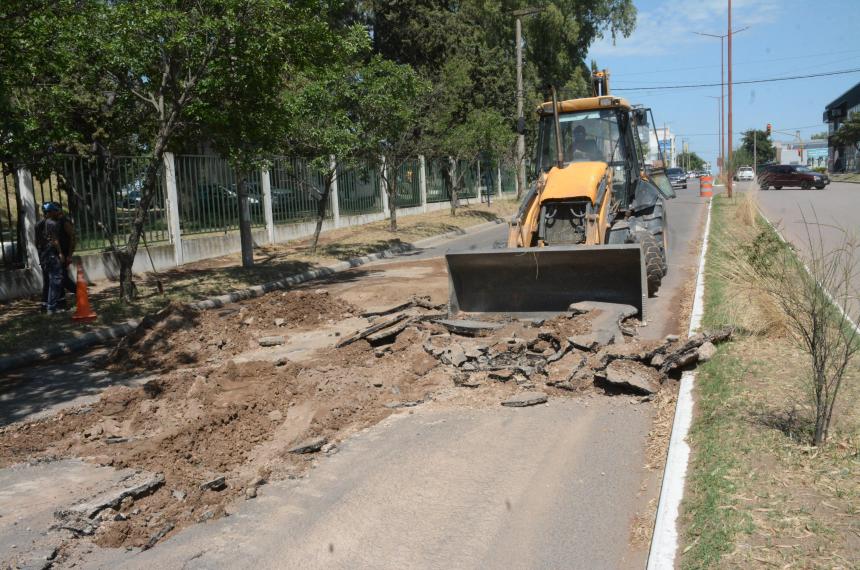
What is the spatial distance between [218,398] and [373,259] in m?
13.3

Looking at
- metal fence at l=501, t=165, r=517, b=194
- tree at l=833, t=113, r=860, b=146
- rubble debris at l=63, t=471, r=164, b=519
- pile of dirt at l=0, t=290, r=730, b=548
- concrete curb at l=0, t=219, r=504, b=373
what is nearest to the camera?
rubble debris at l=63, t=471, r=164, b=519

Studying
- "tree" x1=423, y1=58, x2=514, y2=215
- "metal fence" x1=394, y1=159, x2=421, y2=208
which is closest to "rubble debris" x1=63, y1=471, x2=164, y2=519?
"tree" x1=423, y1=58, x2=514, y2=215

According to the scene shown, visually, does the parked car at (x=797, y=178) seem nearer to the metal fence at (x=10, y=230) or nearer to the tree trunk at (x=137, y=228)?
the tree trunk at (x=137, y=228)

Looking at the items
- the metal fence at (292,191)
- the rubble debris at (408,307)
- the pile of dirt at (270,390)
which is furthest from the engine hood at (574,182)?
the metal fence at (292,191)

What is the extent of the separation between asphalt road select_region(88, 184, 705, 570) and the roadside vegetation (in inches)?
16.8

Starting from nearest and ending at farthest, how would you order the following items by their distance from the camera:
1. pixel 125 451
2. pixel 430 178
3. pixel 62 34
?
1. pixel 125 451
2. pixel 62 34
3. pixel 430 178

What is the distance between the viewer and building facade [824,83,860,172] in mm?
82312

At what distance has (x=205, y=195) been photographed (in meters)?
19.7

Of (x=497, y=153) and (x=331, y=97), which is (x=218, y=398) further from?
(x=497, y=153)

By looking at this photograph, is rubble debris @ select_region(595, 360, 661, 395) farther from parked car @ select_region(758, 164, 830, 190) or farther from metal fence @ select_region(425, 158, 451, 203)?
parked car @ select_region(758, 164, 830, 190)

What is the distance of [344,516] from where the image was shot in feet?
15.6

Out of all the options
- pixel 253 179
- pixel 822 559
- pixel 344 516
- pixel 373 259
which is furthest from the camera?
pixel 253 179

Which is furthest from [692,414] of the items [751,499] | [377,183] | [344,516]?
[377,183]

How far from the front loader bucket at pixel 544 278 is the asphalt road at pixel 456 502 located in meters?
3.18
